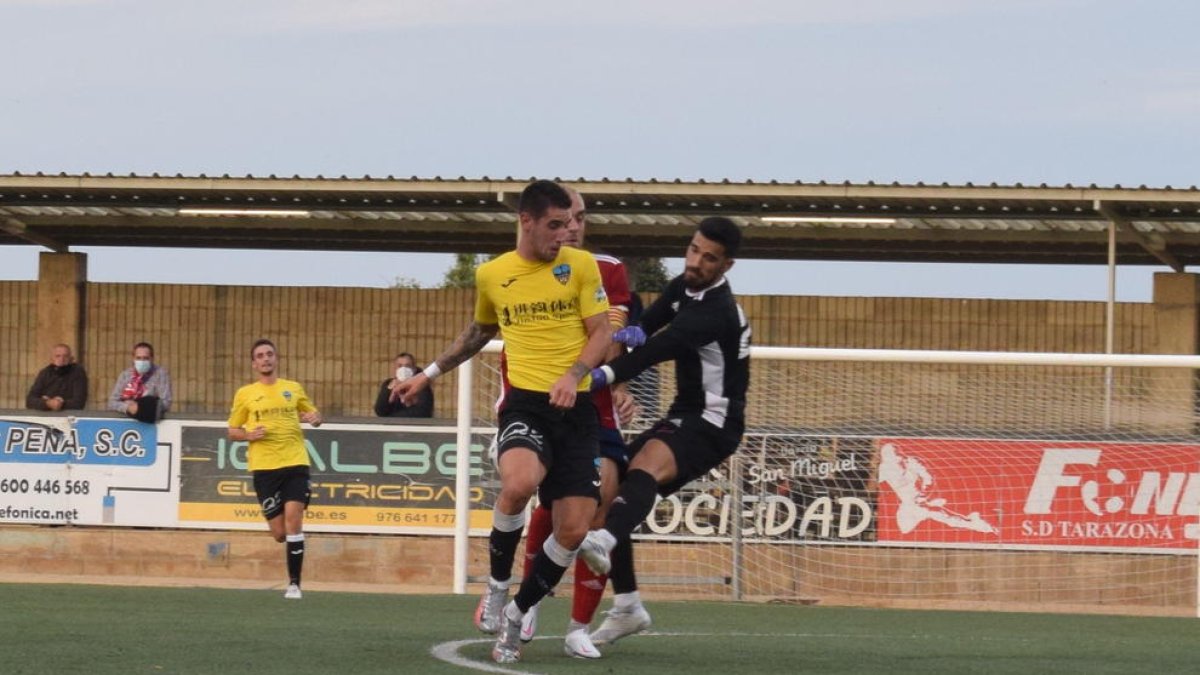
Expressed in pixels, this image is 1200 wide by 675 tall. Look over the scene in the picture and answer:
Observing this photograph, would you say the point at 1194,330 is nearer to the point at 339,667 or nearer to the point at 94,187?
the point at 94,187

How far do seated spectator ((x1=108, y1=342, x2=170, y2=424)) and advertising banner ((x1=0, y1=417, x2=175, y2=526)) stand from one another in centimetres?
20

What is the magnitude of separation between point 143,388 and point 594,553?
473 inches

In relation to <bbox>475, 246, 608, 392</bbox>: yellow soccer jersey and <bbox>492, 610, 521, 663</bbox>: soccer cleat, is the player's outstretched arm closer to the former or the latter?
<bbox>475, 246, 608, 392</bbox>: yellow soccer jersey

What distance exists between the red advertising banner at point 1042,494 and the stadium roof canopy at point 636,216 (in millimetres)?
4886

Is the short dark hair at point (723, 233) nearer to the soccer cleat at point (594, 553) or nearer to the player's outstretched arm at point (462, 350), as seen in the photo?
the player's outstretched arm at point (462, 350)

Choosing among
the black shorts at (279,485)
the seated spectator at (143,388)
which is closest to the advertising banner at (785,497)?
the black shorts at (279,485)

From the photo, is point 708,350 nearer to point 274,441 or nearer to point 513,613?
point 513,613

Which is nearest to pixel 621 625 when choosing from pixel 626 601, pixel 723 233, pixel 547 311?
pixel 626 601

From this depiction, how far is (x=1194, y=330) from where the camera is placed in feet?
71.8

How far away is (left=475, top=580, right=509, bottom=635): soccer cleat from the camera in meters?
7.81

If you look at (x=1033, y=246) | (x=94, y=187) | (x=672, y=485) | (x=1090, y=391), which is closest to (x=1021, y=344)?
(x=1033, y=246)

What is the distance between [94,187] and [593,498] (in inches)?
594

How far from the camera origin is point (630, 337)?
7.85 metres

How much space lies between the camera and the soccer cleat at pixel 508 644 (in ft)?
24.3
